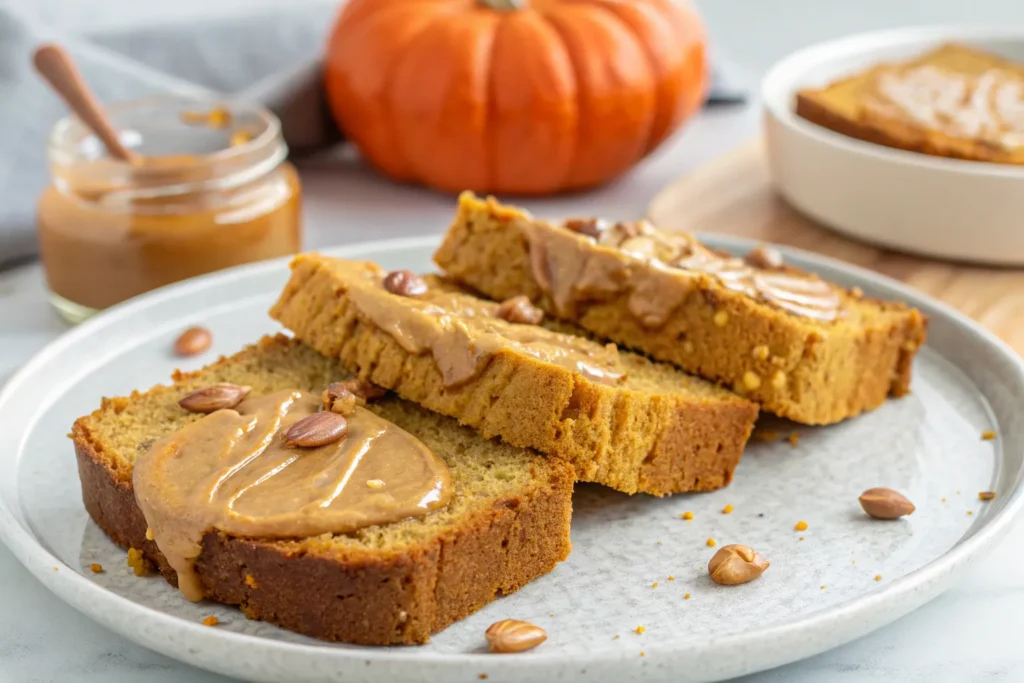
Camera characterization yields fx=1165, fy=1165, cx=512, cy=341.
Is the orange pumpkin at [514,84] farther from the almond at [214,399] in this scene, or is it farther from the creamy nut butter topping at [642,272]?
the almond at [214,399]

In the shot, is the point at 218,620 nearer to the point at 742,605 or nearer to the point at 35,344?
the point at 742,605

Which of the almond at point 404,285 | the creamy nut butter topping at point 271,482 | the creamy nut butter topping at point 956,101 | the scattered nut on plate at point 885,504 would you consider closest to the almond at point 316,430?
the creamy nut butter topping at point 271,482

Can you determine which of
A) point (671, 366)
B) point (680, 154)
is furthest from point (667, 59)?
point (671, 366)

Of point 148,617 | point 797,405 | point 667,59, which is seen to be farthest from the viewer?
point 667,59

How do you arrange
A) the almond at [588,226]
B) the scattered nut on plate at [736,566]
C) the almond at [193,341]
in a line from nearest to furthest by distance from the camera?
the scattered nut on plate at [736,566]
the almond at [588,226]
the almond at [193,341]

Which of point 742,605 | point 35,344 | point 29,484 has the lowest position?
point 35,344


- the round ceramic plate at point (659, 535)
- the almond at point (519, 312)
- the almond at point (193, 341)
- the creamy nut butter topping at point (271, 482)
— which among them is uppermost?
the almond at point (519, 312)

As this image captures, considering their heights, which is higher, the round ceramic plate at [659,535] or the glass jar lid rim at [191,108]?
the glass jar lid rim at [191,108]

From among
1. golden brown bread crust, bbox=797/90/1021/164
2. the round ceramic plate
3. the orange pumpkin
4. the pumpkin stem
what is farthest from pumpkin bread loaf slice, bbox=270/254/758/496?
the pumpkin stem
